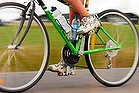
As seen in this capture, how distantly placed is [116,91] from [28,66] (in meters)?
1.12

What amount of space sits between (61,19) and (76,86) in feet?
2.81

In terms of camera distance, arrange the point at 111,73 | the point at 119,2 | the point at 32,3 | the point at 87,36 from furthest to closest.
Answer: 1. the point at 119,2
2. the point at 111,73
3. the point at 87,36
4. the point at 32,3

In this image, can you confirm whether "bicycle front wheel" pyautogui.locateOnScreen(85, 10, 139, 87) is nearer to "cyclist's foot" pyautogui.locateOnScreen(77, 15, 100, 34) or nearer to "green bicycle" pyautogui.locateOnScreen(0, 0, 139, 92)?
"green bicycle" pyautogui.locateOnScreen(0, 0, 139, 92)

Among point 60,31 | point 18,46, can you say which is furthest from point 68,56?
point 18,46

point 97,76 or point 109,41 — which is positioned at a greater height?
point 109,41

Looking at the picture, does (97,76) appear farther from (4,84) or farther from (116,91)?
(4,84)

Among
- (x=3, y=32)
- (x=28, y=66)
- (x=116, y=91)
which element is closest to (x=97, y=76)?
(x=116, y=91)

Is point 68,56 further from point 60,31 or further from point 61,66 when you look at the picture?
point 60,31

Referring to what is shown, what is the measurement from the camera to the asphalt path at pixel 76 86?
18.4ft

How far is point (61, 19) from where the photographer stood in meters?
5.50

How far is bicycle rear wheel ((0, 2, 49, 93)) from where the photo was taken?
17.3 ft

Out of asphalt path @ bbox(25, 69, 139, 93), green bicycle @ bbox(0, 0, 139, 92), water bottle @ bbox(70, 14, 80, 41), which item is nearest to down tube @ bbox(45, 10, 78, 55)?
green bicycle @ bbox(0, 0, 139, 92)

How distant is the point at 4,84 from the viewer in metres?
5.37

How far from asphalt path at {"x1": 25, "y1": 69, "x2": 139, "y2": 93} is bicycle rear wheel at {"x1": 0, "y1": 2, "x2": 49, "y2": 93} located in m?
0.20
